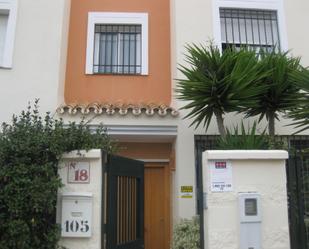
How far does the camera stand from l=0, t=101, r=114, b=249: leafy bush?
556cm

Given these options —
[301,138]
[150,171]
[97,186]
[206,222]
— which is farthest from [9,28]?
[301,138]

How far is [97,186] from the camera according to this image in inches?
237

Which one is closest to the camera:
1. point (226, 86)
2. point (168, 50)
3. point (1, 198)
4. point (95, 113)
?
point (1, 198)

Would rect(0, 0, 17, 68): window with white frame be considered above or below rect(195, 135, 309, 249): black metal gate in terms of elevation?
above

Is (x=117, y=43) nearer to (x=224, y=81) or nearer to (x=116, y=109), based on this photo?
(x=116, y=109)

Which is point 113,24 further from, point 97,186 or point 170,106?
point 97,186

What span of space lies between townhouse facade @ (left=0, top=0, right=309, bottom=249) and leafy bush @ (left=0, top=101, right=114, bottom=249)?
3.12m

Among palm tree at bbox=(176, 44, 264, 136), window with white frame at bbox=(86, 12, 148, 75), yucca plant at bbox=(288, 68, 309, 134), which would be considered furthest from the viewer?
window with white frame at bbox=(86, 12, 148, 75)

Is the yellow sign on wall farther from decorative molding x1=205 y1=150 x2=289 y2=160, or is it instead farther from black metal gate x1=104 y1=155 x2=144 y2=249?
decorative molding x1=205 y1=150 x2=289 y2=160

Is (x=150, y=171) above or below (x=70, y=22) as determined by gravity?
below

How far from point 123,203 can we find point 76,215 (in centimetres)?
93

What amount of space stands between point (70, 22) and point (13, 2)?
4.84 feet

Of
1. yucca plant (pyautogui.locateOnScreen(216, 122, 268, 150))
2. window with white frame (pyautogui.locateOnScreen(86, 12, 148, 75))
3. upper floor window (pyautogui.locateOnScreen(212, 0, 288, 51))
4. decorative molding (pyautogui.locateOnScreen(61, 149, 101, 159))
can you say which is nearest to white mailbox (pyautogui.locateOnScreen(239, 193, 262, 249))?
yucca plant (pyautogui.locateOnScreen(216, 122, 268, 150))

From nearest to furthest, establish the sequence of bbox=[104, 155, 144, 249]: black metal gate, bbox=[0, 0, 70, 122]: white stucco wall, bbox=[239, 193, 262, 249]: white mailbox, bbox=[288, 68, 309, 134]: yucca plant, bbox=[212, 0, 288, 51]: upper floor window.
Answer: bbox=[239, 193, 262, 249]: white mailbox
bbox=[104, 155, 144, 249]: black metal gate
bbox=[288, 68, 309, 134]: yucca plant
bbox=[0, 0, 70, 122]: white stucco wall
bbox=[212, 0, 288, 51]: upper floor window
